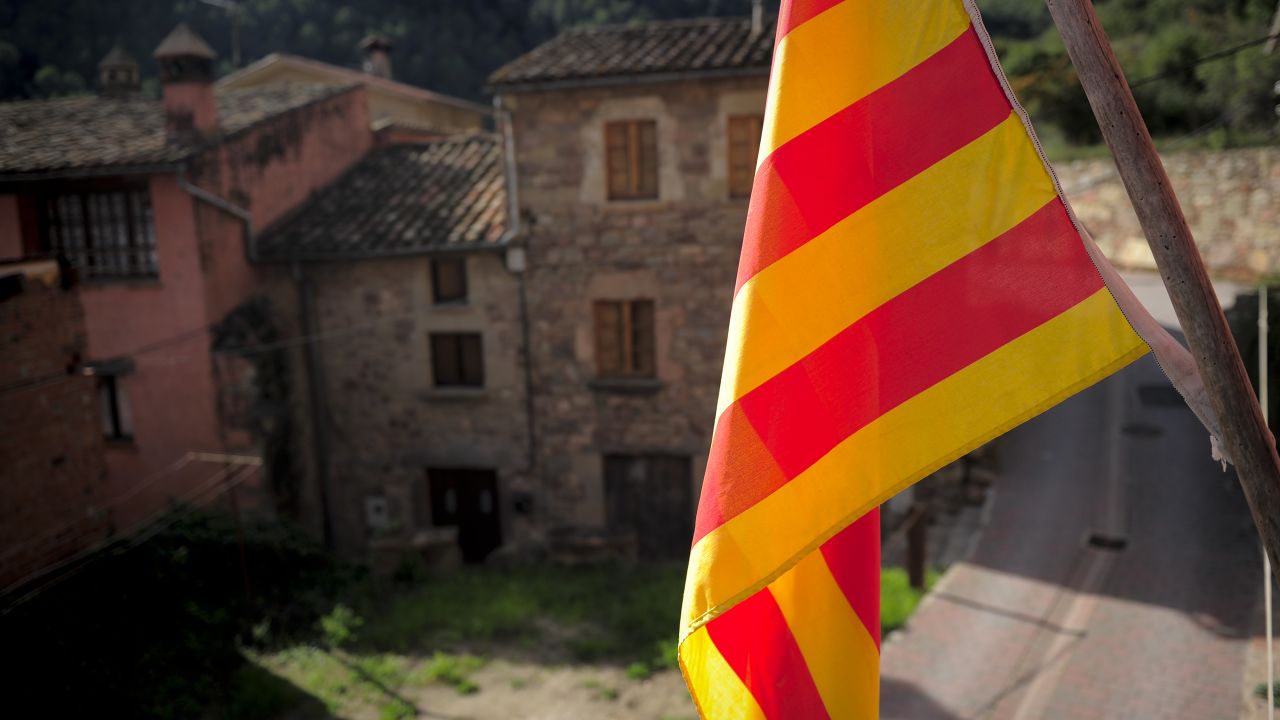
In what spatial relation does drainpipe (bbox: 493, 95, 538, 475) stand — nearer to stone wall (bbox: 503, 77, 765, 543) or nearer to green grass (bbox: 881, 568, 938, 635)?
stone wall (bbox: 503, 77, 765, 543)

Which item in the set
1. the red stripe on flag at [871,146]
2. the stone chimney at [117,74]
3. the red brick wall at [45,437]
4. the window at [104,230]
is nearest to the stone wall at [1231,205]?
the window at [104,230]

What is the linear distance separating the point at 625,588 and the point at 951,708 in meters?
4.69

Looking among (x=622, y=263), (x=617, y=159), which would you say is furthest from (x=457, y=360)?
(x=617, y=159)

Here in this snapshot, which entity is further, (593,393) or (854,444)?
(593,393)

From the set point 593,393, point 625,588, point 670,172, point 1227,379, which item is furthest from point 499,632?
point 1227,379

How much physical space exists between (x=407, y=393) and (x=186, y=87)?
6.08m

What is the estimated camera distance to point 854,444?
296 cm


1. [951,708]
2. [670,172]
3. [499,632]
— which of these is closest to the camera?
[951,708]

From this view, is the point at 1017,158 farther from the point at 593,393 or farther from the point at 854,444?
the point at 593,393

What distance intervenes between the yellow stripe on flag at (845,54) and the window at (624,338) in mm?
11784

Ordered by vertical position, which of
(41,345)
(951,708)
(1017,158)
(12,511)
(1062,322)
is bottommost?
(951,708)

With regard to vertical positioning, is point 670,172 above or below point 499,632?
above

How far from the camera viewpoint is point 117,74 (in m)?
21.9

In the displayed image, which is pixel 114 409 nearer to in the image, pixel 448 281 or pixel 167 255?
pixel 167 255
